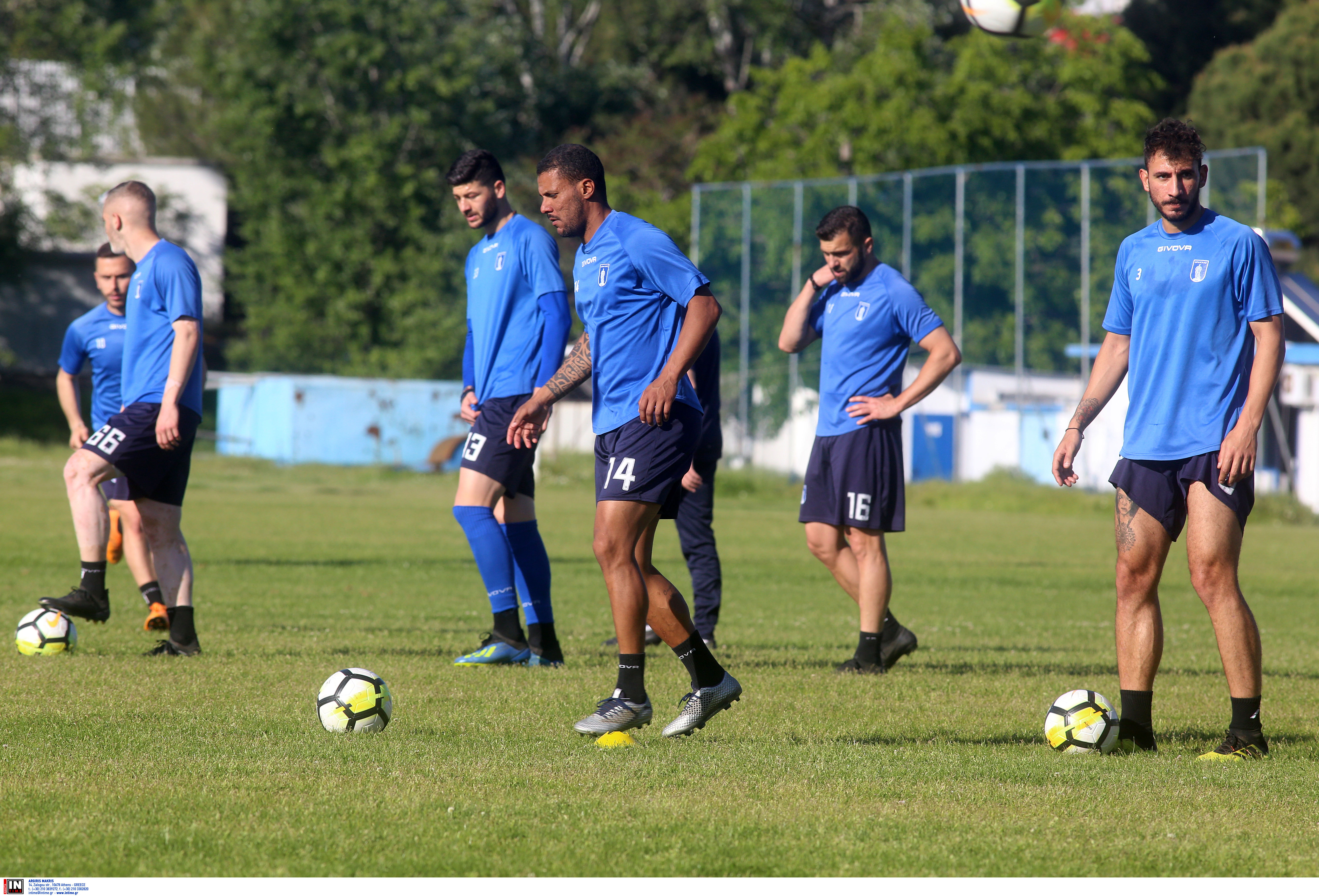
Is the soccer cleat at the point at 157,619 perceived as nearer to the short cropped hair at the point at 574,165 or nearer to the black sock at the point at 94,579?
the black sock at the point at 94,579

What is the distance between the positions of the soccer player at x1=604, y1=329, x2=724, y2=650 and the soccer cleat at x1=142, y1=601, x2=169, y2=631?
258 cm

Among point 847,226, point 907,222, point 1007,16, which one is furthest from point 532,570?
point 907,222

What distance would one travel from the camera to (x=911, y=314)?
8016 mm

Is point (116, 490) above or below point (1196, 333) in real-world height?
below

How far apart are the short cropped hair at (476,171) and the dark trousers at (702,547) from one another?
221cm

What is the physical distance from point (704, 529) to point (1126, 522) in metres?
3.75

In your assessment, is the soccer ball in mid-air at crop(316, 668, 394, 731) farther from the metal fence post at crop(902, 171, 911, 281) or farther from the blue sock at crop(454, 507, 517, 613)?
the metal fence post at crop(902, 171, 911, 281)

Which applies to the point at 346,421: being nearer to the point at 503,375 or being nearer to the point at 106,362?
the point at 106,362

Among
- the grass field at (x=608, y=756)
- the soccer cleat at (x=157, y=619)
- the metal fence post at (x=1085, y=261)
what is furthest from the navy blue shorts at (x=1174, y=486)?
the metal fence post at (x=1085, y=261)

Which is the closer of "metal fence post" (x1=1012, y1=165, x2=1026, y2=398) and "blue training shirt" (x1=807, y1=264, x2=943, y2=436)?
"blue training shirt" (x1=807, y1=264, x2=943, y2=436)

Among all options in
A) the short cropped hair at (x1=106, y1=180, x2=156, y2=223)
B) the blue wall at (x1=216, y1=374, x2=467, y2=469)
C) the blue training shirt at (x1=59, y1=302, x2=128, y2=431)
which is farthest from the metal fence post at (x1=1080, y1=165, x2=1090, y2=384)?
the short cropped hair at (x1=106, y1=180, x2=156, y2=223)

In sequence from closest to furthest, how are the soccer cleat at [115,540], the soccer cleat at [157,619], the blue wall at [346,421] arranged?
the soccer cleat at [157,619]
the soccer cleat at [115,540]
the blue wall at [346,421]

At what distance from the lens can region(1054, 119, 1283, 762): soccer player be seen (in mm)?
5465

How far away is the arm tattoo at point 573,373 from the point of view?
248 inches
